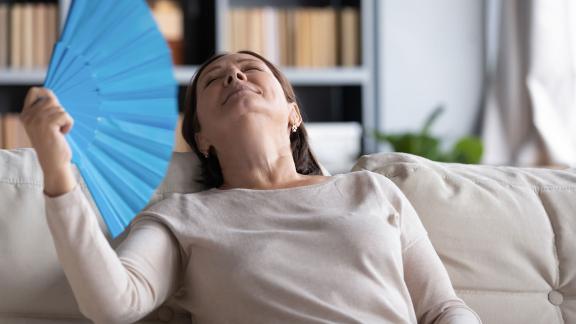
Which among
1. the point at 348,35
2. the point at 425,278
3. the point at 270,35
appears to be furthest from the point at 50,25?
the point at 425,278

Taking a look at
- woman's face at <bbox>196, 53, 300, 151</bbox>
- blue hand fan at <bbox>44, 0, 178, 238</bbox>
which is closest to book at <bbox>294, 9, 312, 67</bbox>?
woman's face at <bbox>196, 53, 300, 151</bbox>

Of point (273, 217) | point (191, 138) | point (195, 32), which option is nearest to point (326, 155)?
point (195, 32)

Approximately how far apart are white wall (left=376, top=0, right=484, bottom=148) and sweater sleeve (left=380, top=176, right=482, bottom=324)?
2645mm

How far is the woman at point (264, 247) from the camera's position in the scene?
A: 54.6 inches

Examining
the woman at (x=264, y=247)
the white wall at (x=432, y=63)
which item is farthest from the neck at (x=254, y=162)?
the white wall at (x=432, y=63)

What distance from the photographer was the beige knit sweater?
139 centimetres

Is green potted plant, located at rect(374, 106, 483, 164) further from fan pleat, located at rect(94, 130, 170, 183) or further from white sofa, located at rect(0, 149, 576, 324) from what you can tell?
fan pleat, located at rect(94, 130, 170, 183)

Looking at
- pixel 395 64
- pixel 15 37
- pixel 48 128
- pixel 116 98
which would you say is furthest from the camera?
pixel 395 64

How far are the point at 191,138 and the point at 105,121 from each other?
62 cm

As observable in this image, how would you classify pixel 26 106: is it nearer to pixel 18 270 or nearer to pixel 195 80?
pixel 18 270

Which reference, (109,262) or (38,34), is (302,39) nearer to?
(38,34)

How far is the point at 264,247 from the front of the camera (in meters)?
1.44

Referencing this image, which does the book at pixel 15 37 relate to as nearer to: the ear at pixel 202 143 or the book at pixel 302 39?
the book at pixel 302 39

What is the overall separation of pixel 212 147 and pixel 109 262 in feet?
1.73
